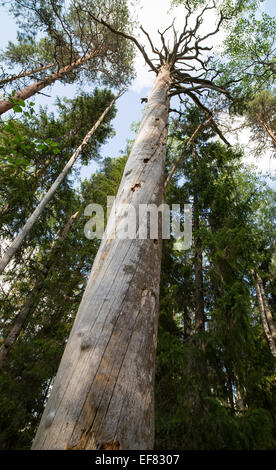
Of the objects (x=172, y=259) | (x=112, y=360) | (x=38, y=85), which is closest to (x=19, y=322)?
(x=172, y=259)

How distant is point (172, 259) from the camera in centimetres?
599

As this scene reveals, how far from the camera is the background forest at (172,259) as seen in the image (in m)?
3.74

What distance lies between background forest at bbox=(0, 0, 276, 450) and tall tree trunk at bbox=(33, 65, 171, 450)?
167cm

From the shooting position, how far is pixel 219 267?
491cm

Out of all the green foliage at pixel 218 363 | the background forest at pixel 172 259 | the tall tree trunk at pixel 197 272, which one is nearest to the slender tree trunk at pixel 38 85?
the background forest at pixel 172 259

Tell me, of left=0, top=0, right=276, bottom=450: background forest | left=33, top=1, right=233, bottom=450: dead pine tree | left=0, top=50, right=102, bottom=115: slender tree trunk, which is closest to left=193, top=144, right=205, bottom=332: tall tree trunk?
left=0, top=0, right=276, bottom=450: background forest

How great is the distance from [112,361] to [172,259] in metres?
5.26

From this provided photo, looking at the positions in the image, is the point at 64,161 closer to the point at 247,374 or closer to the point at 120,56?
the point at 120,56

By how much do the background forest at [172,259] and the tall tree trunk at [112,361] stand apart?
1.67 metres

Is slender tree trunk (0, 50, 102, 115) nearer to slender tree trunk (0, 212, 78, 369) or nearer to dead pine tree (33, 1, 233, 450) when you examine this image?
slender tree trunk (0, 212, 78, 369)

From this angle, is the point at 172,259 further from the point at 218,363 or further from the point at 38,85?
the point at 38,85

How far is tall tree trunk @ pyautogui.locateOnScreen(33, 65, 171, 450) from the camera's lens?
682 mm
